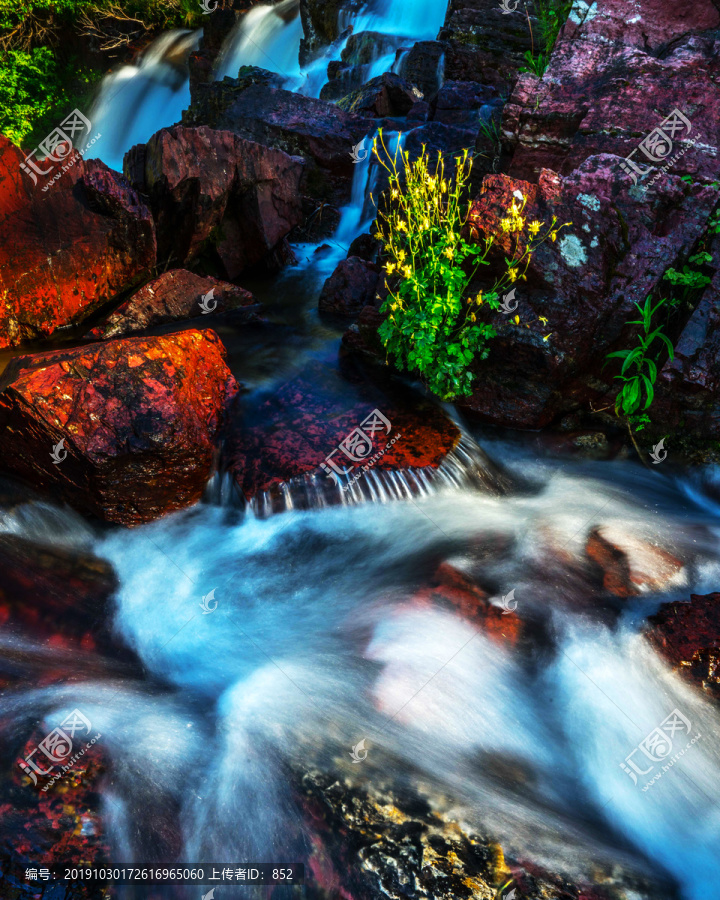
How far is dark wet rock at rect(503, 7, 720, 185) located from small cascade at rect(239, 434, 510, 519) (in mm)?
2503

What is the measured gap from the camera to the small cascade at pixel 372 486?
13.8 feet

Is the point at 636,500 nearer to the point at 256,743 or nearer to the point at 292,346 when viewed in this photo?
the point at 256,743

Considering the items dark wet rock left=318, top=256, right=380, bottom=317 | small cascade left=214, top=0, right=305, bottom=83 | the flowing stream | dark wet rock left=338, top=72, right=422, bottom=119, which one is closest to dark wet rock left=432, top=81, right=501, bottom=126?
dark wet rock left=338, top=72, right=422, bottom=119

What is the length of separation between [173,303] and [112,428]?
3319 mm

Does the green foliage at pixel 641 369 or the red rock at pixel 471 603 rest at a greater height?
the red rock at pixel 471 603

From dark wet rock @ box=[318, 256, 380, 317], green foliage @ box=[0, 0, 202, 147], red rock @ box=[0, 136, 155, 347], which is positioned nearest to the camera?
red rock @ box=[0, 136, 155, 347]

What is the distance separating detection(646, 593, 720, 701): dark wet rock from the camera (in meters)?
3.05

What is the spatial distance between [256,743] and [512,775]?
114cm

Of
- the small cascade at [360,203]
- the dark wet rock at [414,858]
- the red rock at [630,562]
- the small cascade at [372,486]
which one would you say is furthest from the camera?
the small cascade at [360,203]

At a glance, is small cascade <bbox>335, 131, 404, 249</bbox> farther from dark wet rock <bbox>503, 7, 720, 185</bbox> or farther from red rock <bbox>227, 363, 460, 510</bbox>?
red rock <bbox>227, 363, 460, 510</bbox>

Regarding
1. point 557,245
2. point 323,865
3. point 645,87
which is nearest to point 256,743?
point 323,865

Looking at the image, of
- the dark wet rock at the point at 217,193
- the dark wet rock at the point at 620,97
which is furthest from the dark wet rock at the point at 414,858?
the dark wet rock at the point at 217,193

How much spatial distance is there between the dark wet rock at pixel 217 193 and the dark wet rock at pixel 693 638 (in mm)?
6447

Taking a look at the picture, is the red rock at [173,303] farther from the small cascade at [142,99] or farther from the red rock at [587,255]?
the small cascade at [142,99]
